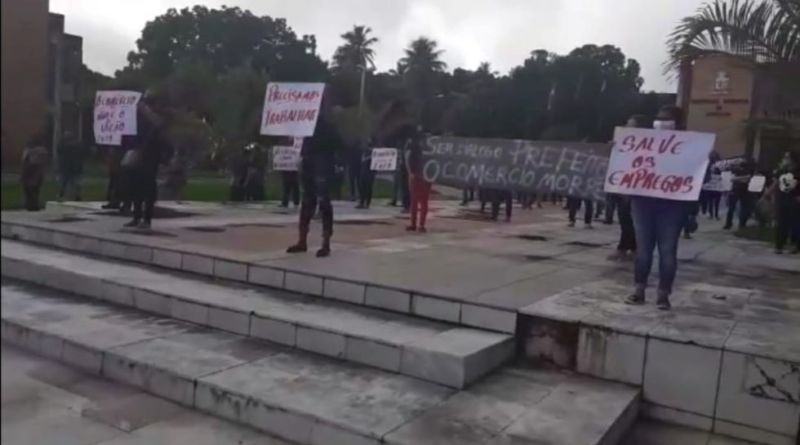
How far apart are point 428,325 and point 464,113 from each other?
972cm

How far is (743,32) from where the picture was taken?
7.25m

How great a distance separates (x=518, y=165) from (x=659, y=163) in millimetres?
3366

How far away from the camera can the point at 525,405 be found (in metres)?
3.53

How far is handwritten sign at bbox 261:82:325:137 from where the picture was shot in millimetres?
6262

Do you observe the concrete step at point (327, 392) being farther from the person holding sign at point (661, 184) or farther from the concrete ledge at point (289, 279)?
the person holding sign at point (661, 184)

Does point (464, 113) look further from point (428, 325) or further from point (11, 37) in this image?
point (11, 37)

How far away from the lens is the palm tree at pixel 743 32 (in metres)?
6.74

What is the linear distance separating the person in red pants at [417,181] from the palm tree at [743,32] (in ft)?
10.4

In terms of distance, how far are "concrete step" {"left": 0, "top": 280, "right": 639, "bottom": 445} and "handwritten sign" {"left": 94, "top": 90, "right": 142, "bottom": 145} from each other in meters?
3.75

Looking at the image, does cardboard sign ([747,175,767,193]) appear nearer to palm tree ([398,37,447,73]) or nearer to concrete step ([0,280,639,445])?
concrete step ([0,280,639,445])

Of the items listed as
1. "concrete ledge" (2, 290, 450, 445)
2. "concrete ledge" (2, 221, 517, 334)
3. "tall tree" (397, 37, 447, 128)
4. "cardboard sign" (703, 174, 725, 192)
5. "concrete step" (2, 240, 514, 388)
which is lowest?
"concrete ledge" (2, 290, 450, 445)

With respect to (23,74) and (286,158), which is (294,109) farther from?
(286,158)

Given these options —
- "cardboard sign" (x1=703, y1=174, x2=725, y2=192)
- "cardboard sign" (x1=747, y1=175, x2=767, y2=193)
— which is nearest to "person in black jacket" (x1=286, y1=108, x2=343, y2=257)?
"cardboard sign" (x1=747, y1=175, x2=767, y2=193)

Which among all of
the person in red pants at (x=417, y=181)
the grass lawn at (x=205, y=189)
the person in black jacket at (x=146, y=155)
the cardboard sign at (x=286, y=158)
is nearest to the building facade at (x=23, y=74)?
the person in black jacket at (x=146, y=155)
